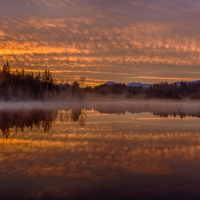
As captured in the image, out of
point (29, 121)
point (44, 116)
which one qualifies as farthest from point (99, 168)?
point (44, 116)

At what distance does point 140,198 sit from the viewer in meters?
8.34

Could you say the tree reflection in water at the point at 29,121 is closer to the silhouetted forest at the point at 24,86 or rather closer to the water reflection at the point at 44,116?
the water reflection at the point at 44,116

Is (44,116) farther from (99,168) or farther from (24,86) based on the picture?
(24,86)

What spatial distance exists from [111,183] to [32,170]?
11.1 feet

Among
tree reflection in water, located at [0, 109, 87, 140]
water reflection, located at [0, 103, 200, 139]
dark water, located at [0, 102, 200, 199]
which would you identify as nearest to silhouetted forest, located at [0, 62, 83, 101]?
water reflection, located at [0, 103, 200, 139]

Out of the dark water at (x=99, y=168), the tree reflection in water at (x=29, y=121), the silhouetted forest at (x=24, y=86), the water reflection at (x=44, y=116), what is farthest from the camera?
the silhouetted forest at (x=24, y=86)

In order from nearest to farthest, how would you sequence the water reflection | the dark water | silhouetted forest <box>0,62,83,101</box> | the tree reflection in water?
the dark water, the tree reflection in water, the water reflection, silhouetted forest <box>0,62,83,101</box>

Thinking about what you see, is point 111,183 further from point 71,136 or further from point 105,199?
point 71,136

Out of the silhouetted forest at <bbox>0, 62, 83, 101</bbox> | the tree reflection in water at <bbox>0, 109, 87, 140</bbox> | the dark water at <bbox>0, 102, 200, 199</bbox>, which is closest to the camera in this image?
the dark water at <bbox>0, 102, 200, 199</bbox>

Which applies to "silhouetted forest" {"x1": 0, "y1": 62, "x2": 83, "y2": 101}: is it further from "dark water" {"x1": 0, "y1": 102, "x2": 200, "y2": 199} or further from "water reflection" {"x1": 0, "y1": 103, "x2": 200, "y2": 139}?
"dark water" {"x1": 0, "y1": 102, "x2": 200, "y2": 199}

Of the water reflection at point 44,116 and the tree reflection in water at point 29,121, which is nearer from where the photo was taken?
the tree reflection in water at point 29,121

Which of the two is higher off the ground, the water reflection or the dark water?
the dark water

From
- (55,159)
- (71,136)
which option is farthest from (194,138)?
(55,159)

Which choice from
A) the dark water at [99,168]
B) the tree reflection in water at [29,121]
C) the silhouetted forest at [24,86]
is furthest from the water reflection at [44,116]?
the silhouetted forest at [24,86]
